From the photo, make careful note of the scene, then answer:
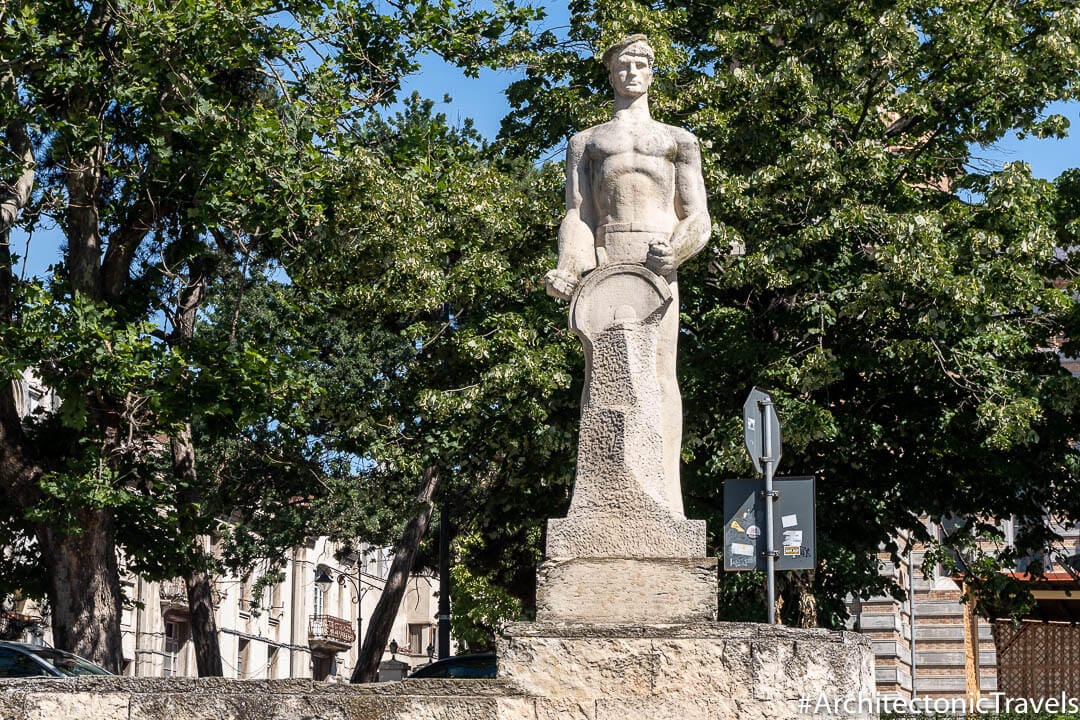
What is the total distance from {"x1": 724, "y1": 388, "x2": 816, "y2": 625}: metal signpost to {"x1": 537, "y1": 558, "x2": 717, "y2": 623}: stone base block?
255 cm

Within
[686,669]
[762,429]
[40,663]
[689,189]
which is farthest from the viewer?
[40,663]

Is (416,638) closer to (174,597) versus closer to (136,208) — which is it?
(174,597)

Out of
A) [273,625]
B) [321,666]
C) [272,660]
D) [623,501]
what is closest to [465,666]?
[623,501]

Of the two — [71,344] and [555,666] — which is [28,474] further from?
[555,666]

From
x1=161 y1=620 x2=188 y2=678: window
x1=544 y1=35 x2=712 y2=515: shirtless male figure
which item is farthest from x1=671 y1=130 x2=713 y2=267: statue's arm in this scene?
x1=161 y1=620 x2=188 y2=678: window

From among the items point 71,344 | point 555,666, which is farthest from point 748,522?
point 71,344

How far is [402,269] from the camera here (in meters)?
18.0

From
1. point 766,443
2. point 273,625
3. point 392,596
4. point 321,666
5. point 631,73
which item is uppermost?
point 631,73

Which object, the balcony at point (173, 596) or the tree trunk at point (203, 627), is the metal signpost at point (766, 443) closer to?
the tree trunk at point (203, 627)

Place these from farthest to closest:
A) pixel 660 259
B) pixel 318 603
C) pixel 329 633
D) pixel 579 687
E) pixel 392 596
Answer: pixel 318 603 < pixel 329 633 < pixel 392 596 < pixel 660 259 < pixel 579 687

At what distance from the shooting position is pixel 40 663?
50.2 ft

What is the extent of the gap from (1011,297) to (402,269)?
7364mm

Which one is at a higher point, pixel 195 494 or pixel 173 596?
pixel 195 494

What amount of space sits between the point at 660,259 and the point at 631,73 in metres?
1.27
